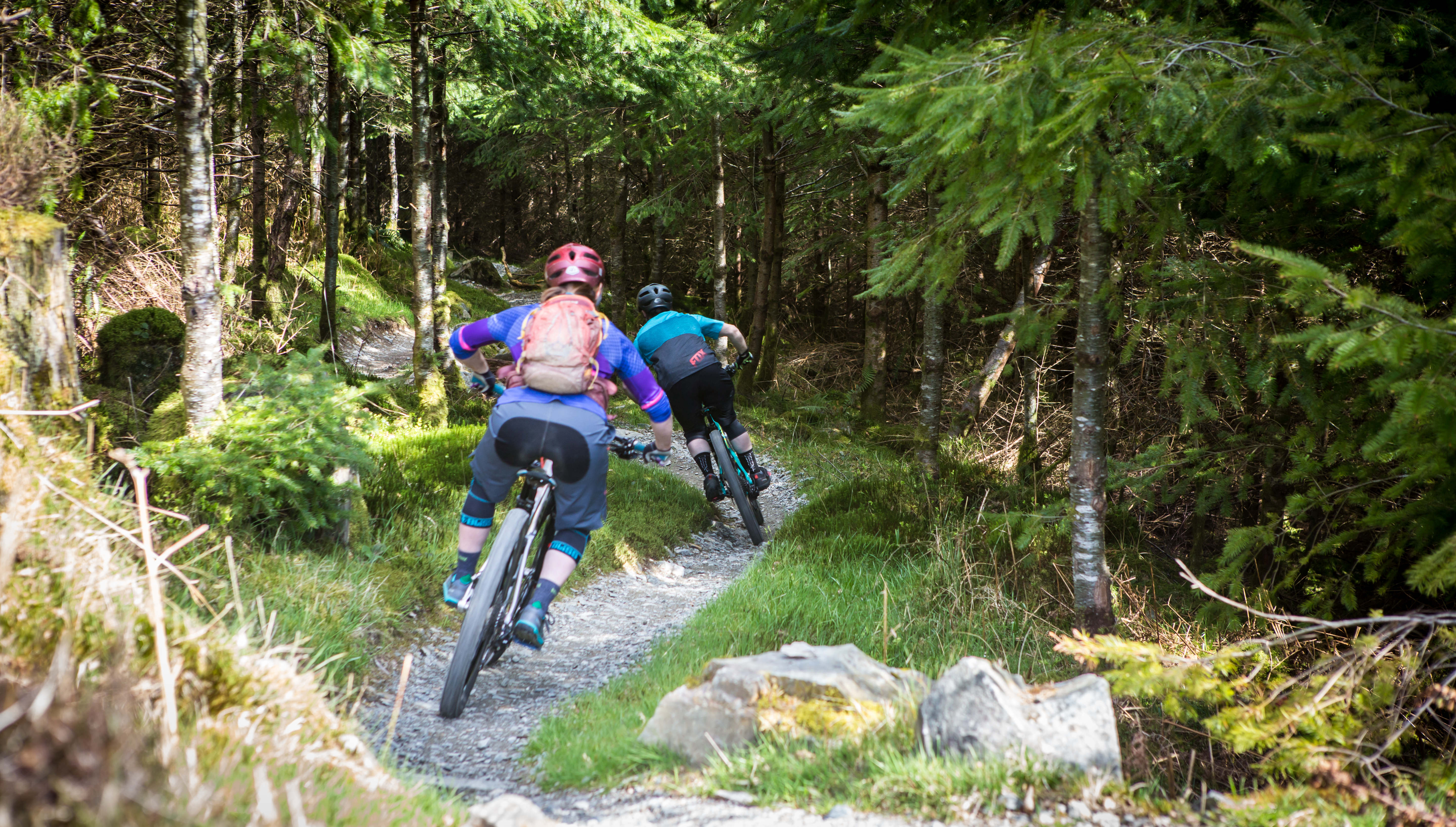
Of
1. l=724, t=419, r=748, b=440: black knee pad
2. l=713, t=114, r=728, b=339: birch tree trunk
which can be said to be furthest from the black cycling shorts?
l=713, t=114, r=728, b=339: birch tree trunk

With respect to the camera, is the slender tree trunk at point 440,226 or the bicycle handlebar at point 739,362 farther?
the slender tree trunk at point 440,226

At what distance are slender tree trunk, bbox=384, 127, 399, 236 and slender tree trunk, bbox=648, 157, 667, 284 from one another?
7774 millimetres

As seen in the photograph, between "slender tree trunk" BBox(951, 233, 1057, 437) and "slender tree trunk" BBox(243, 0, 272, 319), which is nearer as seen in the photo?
"slender tree trunk" BBox(951, 233, 1057, 437)

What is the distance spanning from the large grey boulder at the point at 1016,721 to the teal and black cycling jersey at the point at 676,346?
14.9 feet

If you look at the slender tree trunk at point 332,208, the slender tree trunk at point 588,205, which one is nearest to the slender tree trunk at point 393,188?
the slender tree trunk at point 588,205

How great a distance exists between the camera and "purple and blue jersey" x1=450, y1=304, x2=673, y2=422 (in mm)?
4035

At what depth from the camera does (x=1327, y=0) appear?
4.05 meters

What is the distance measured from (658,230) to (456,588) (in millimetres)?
17925

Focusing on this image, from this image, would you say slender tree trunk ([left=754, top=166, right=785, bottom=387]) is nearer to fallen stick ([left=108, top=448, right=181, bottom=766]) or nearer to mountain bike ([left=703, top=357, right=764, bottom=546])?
mountain bike ([left=703, top=357, right=764, bottom=546])

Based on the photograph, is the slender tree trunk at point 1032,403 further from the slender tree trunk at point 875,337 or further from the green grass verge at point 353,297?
the green grass verge at point 353,297

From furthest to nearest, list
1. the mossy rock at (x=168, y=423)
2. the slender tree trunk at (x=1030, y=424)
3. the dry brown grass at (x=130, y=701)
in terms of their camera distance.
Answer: the slender tree trunk at (x=1030, y=424)
the mossy rock at (x=168, y=423)
the dry brown grass at (x=130, y=701)

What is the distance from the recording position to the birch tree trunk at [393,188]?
25094 mm

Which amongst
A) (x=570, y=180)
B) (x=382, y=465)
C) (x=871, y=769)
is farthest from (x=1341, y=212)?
(x=570, y=180)

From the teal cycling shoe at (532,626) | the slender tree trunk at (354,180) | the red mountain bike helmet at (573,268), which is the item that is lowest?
the teal cycling shoe at (532,626)
